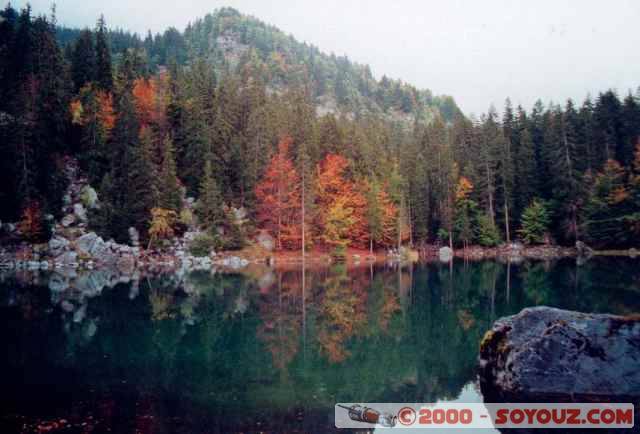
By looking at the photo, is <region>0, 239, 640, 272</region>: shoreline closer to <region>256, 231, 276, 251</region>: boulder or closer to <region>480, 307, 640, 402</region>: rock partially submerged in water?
<region>256, 231, 276, 251</region>: boulder

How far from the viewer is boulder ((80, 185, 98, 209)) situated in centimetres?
5147

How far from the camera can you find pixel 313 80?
16688 centimetres

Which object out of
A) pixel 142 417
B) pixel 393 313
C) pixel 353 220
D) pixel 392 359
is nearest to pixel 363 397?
pixel 392 359

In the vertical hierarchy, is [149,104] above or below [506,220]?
above

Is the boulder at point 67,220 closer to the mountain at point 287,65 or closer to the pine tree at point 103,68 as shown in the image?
the pine tree at point 103,68

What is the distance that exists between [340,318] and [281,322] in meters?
2.51

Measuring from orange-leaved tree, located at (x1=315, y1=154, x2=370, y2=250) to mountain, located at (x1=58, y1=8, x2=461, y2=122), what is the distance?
8009 centimetres

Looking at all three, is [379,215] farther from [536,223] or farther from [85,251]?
[85,251]

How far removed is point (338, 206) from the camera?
61219 mm

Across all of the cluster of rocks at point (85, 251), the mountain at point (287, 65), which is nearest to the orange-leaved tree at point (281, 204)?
the cluster of rocks at point (85, 251)

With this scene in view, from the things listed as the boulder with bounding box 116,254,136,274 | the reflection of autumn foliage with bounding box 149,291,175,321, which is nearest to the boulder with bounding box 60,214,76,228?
the boulder with bounding box 116,254,136,274

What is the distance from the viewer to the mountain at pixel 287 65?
518 ft

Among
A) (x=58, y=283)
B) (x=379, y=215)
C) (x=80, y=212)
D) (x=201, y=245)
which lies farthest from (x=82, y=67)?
(x=379, y=215)

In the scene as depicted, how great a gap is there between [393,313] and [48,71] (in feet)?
185
